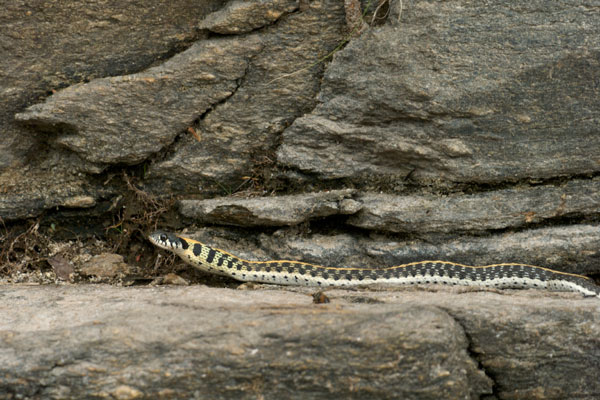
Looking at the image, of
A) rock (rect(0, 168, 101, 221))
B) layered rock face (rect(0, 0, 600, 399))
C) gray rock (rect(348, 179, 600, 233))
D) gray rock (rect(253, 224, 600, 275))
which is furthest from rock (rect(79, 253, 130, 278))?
gray rock (rect(348, 179, 600, 233))

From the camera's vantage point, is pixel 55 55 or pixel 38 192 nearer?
pixel 55 55

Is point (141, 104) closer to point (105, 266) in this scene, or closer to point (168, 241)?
point (168, 241)

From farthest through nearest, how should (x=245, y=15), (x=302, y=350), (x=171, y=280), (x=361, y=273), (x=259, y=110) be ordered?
(x=259, y=110) → (x=361, y=273) → (x=245, y=15) → (x=171, y=280) → (x=302, y=350)

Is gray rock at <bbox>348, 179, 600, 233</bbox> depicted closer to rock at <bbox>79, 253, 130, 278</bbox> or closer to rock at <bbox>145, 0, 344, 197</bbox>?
rock at <bbox>145, 0, 344, 197</bbox>

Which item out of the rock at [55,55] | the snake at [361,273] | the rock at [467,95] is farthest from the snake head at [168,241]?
the rock at [467,95]

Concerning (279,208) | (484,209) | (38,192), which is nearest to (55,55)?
(38,192)

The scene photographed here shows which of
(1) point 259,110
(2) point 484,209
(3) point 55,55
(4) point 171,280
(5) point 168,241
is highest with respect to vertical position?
(3) point 55,55

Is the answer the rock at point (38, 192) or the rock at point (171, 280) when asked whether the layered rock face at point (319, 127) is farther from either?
the rock at point (171, 280)
